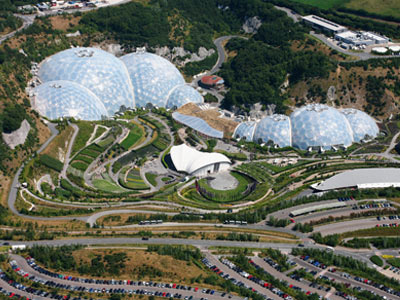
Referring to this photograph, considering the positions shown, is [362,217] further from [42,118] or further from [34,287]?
[42,118]

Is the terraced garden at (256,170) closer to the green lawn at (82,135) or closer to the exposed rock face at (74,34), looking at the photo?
the green lawn at (82,135)

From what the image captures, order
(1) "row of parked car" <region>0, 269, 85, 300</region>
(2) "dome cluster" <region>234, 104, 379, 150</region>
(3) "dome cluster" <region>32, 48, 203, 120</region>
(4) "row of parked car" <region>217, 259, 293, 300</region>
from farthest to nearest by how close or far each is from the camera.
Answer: (3) "dome cluster" <region>32, 48, 203, 120</region> → (2) "dome cluster" <region>234, 104, 379, 150</region> → (4) "row of parked car" <region>217, 259, 293, 300</region> → (1) "row of parked car" <region>0, 269, 85, 300</region>

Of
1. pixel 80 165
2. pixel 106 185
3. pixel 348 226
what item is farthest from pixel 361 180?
pixel 80 165

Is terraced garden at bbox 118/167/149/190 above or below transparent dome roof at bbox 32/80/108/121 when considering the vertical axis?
below

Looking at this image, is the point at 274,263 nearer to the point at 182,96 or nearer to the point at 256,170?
the point at 256,170

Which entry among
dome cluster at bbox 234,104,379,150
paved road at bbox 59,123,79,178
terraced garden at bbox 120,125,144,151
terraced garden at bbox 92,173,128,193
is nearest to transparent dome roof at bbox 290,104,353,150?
dome cluster at bbox 234,104,379,150

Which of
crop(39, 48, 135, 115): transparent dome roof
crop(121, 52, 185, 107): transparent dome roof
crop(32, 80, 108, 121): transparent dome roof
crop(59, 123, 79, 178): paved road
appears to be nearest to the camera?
crop(59, 123, 79, 178): paved road

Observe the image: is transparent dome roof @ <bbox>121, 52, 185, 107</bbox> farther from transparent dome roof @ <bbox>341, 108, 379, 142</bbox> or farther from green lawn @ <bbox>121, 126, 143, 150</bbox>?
transparent dome roof @ <bbox>341, 108, 379, 142</bbox>
